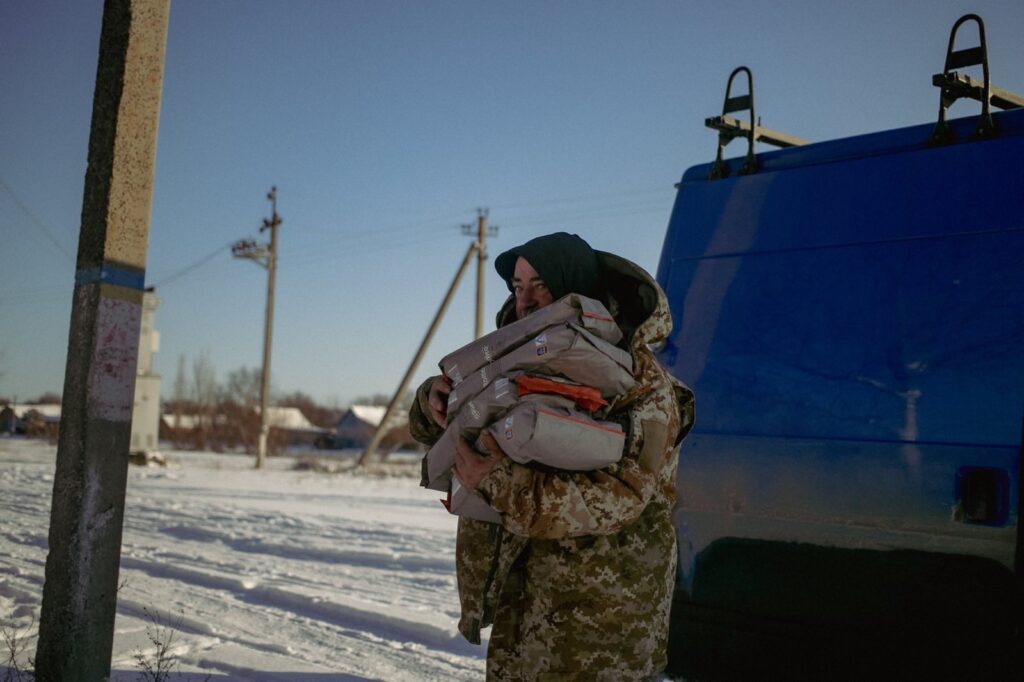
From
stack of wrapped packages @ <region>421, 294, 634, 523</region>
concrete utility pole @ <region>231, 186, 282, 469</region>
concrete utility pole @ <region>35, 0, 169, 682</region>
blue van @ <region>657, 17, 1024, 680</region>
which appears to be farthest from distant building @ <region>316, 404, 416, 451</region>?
stack of wrapped packages @ <region>421, 294, 634, 523</region>

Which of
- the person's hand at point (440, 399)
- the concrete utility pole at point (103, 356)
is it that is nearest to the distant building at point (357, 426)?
the concrete utility pole at point (103, 356)

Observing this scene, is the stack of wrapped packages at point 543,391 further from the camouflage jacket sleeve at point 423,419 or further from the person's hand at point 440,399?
the camouflage jacket sleeve at point 423,419

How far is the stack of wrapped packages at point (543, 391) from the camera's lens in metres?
1.97

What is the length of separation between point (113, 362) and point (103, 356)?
43 millimetres

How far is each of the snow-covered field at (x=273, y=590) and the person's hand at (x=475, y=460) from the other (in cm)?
233

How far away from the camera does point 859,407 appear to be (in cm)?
268

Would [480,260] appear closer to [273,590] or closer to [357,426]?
[273,590]

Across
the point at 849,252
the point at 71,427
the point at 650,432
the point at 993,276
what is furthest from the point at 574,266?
the point at 71,427

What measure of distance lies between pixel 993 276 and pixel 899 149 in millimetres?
553

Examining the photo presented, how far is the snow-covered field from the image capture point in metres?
4.35

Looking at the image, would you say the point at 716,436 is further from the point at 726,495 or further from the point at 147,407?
the point at 147,407

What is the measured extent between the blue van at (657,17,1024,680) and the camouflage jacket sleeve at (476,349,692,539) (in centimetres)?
85

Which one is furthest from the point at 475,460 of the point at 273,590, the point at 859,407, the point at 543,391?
the point at 273,590

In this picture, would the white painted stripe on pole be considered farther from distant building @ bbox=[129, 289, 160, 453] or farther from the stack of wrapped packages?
distant building @ bbox=[129, 289, 160, 453]
